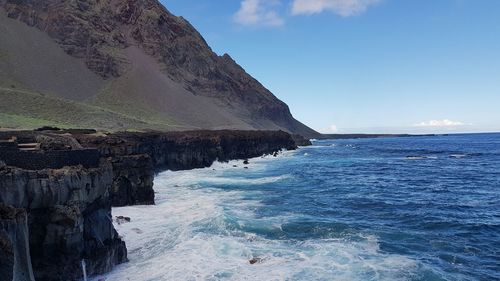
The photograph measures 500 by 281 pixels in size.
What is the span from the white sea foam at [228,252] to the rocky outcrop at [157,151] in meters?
2.42

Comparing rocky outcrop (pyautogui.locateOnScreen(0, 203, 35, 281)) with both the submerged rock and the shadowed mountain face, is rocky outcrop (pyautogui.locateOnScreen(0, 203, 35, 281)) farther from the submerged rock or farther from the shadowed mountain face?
the shadowed mountain face

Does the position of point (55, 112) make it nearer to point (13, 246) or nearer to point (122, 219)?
point (122, 219)

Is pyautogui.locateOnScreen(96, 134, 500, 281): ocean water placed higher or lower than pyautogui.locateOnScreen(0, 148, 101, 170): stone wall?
lower

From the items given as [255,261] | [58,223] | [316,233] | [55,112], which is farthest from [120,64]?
[58,223]

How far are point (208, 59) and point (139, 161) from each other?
158 meters

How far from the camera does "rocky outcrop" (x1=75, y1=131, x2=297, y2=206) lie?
1300 inches

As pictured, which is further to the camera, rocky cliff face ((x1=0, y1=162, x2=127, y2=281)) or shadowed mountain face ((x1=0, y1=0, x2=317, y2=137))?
shadowed mountain face ((x1=0, y1=0, x2=317, y2=137))

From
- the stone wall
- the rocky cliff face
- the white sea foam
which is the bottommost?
the white sea foam

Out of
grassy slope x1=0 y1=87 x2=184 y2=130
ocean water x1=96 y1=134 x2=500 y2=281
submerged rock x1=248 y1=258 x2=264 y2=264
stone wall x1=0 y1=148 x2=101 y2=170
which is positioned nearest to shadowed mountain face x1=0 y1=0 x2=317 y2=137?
grassy slope x1=0 y1=87 x2=184 y2=130

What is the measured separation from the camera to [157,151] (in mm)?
59531

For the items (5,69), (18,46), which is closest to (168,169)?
(5,69)

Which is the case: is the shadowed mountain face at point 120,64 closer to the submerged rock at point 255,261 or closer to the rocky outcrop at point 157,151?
the rocky outcrop at point 157,151

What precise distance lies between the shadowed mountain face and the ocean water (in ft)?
219

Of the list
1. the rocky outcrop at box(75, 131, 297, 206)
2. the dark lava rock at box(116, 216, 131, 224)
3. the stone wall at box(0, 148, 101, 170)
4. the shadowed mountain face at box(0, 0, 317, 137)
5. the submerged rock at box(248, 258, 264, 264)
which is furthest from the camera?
the shadowed mountain face at box(0, 0, 317, 137)
